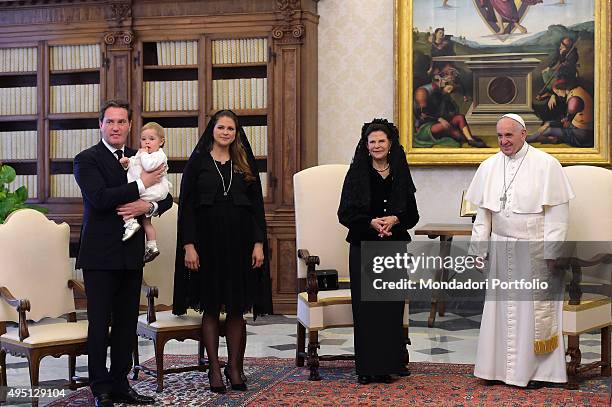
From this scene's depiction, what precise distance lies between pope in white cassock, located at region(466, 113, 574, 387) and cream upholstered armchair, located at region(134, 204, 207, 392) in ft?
5.78

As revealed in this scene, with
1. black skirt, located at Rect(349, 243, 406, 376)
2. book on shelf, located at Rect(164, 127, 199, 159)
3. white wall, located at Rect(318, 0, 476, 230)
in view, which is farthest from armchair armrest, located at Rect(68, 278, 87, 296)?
white wall, located at Rect(318, 0, 476, 230)

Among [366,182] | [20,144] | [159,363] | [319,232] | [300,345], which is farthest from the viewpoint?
[20,144]

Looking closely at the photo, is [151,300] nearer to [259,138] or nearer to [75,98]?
[259,138]

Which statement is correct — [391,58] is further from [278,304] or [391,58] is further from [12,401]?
[12,401]

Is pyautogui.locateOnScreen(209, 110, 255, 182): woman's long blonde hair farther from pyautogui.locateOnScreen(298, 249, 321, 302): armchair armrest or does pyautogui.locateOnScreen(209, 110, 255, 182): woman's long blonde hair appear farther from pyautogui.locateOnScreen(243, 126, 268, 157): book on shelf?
pyautogui.locateOnScreen(243, 126, 268, 157): book on shelf

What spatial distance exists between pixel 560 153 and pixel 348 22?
232 cm

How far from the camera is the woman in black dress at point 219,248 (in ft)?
17.6

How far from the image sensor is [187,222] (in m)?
5.36

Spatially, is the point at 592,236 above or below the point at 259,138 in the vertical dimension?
below

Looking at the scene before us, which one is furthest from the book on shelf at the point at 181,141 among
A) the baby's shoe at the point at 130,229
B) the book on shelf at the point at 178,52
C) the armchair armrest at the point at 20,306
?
the baby's shoe at the point at 130,229

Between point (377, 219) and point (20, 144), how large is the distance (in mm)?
4626

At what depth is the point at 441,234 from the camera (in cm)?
775

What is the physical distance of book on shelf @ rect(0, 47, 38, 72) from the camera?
29.3ft

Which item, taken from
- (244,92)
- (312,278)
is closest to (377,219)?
(312,278)
